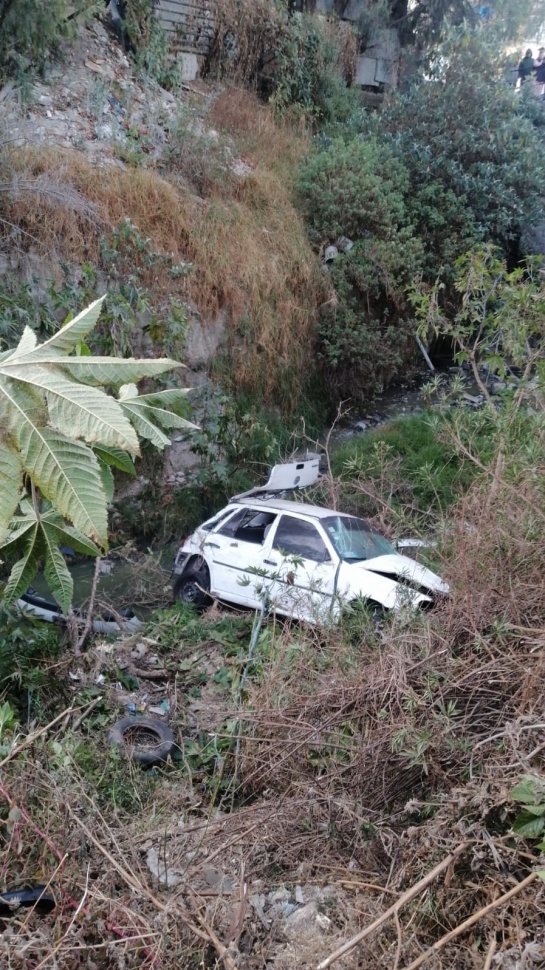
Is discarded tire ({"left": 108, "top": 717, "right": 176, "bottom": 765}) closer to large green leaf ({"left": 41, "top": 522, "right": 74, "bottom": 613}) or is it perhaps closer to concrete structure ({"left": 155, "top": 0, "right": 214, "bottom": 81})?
large green leaf ({"left": 41, "top": 522, "right": 74, "bottom": 613})

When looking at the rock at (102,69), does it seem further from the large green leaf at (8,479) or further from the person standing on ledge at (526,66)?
the large green leaf at (8,479)

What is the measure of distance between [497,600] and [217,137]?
43.9 ft

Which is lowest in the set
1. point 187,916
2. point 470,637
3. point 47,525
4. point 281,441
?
point 281,441

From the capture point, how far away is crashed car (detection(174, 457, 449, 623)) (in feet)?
21.8

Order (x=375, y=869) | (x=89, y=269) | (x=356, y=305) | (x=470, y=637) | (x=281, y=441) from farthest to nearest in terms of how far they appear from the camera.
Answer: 1. (x=356, y=305)
2. (x=281, y=441)
3. (x=89, y=269)
4. (x=470, y=637)
5. (x=375, y=869)

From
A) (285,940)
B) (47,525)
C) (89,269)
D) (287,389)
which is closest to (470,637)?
(285,940)

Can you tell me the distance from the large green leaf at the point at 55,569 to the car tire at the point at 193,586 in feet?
14.9

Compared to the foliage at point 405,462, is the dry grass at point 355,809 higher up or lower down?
higher up

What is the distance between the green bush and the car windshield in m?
9.23

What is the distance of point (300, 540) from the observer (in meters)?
7.65

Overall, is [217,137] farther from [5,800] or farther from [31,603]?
[5,800]

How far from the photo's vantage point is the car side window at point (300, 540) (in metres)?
7.47

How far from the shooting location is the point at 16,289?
1029 centimetres

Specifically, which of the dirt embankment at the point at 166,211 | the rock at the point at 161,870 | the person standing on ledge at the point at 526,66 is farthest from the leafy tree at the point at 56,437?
the person standing on ledge at the point at 526,66
